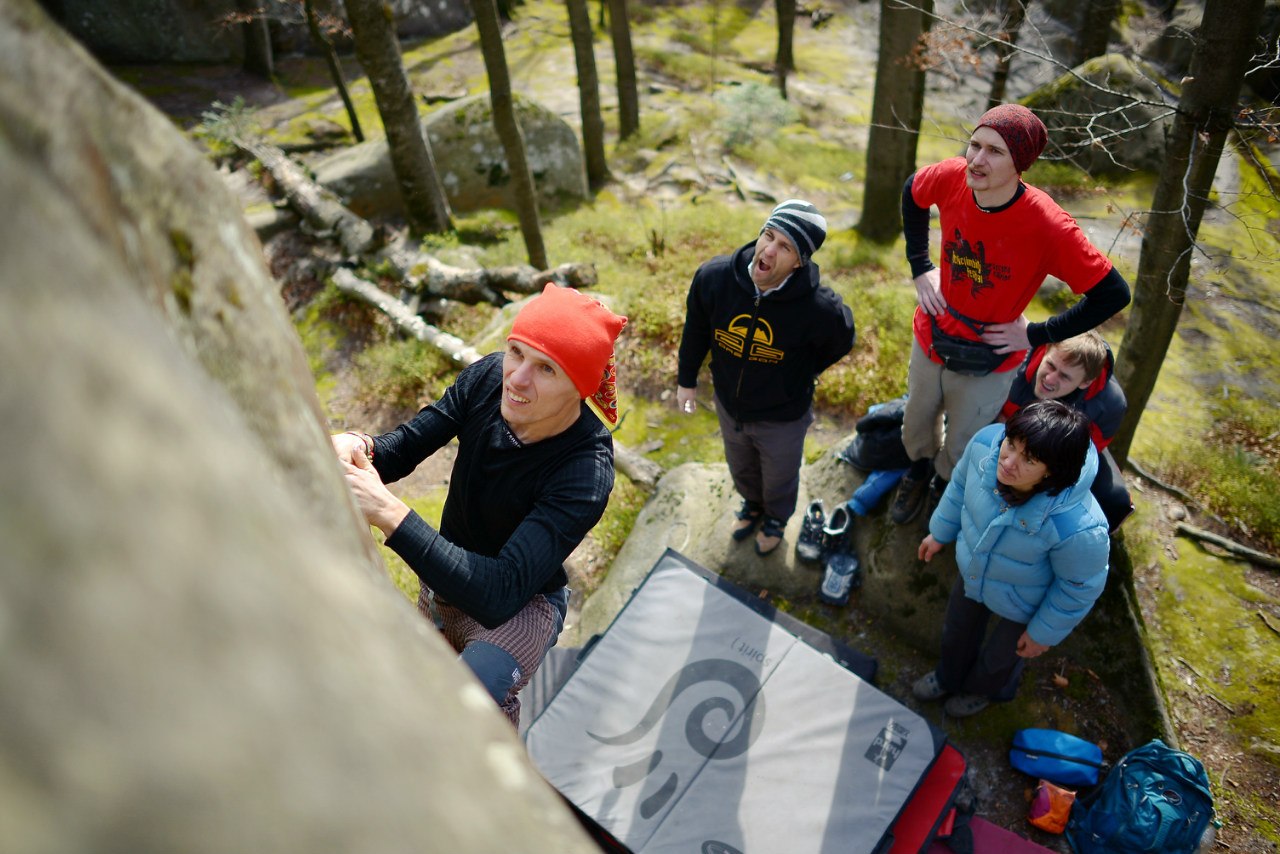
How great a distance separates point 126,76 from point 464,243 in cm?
1581

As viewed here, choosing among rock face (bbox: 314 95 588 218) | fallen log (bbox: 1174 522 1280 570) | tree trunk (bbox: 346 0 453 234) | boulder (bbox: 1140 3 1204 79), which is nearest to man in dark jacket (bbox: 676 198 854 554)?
fallen log (bbox: 1174 522 1280 570)

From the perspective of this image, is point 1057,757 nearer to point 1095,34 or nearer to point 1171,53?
point 1095,34

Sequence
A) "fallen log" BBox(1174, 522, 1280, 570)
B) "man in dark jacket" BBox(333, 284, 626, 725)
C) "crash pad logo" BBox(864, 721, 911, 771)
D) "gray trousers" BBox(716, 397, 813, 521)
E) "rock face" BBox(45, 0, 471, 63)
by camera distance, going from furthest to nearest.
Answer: "rock face" BBox(45, 0, 471, 63) < "fallen log" BBox(1174, 522, 1280, 570) < "gray trousers" BBox(716, 397, 813, 521) < "crash pad logo" BBox(864, 721, 911, 771) < "man in dark jacket" BBox(333, 284, 626, 725)

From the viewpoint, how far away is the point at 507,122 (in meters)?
9.33

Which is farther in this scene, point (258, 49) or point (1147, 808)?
point (258, 49)

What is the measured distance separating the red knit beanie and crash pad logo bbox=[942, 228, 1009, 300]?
2.27 meters

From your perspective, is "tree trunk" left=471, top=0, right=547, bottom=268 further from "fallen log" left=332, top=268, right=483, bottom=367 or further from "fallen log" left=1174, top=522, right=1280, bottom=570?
"fallen log" left=1174, top=522, right=1280, bottom=570

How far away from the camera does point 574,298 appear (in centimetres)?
275

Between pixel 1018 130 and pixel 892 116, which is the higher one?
pixel 1018 130

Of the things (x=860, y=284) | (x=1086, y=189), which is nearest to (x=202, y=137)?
(x=860, y=284)

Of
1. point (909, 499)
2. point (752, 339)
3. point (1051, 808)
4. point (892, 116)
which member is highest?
point (752, 339)

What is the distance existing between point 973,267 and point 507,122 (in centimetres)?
695

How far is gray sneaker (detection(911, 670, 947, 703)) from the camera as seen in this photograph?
4699mm

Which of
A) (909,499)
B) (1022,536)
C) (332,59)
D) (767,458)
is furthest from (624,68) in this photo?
(1022,536)
